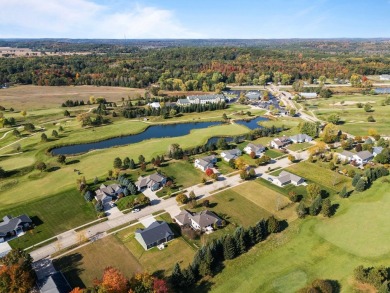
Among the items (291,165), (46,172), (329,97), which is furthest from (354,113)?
(46,172)

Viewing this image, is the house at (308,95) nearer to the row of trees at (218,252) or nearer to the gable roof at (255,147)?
the gable roof at (255,147)

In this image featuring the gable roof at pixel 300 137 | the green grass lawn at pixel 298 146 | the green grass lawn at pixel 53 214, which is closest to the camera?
the green grass lawn at pixel 53 214

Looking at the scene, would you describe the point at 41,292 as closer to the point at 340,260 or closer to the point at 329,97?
the point at 340,260

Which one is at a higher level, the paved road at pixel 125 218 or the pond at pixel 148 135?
the pond at pixel 148 135

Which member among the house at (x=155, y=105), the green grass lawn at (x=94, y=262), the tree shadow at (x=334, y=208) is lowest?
the green grass lawn at (x=94, y=262)

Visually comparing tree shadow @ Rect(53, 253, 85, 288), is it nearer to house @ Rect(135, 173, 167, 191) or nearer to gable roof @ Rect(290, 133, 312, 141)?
house @ Rect(135, 173, 167, 191)

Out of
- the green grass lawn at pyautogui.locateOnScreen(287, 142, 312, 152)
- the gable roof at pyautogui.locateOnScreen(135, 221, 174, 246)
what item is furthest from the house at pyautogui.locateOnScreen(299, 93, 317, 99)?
the gable roof at pyautogui.locateOnScreen(135, 221, 174, 246)

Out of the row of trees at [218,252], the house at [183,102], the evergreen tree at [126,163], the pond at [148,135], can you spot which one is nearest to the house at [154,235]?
the row of trees at [218,252]
